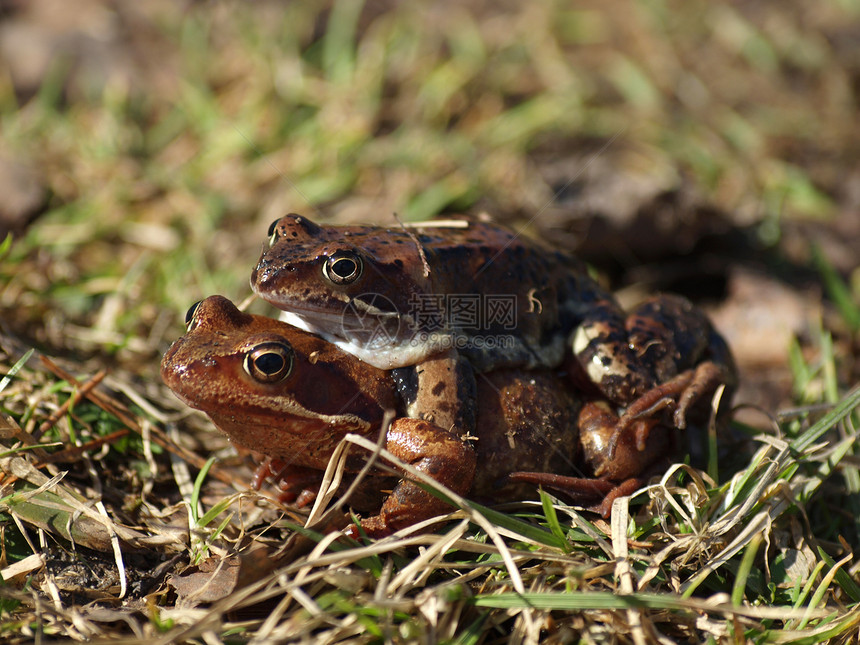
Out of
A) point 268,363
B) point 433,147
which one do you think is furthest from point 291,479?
point 433,147

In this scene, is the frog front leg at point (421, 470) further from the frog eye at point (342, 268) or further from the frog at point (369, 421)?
the frog eye at point (342, 268)

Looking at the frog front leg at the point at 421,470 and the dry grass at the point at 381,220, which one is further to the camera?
the frog front leg at the point at 421,470

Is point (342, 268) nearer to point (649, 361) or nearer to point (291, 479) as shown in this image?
point (291, 479)

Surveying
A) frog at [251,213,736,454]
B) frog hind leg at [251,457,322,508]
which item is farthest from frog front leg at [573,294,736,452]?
frog hind leg at [251,457,322,508]

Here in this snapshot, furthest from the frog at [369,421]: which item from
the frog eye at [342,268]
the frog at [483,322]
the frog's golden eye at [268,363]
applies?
the frog eye at [342,268]

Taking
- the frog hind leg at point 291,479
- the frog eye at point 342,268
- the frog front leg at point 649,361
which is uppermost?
the frog eye at point 342,268

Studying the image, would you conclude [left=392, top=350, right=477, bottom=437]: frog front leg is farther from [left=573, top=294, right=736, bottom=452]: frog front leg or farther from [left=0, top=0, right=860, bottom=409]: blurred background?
[left=0, top=0, right=860, bottom=409]: blurred background

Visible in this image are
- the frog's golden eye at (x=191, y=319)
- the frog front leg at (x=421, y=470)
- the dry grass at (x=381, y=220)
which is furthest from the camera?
the frog's golden eye at (x=191, y=319)

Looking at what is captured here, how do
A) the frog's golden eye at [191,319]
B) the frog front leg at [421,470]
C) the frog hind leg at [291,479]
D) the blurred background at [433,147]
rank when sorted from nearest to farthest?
the frog front leg at [421,470]
the frog's golden eye at [191,319]
the frog hind leg at [291,479]
the blurred background at [433,147]

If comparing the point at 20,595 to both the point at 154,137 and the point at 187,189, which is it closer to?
the point at 187,189
